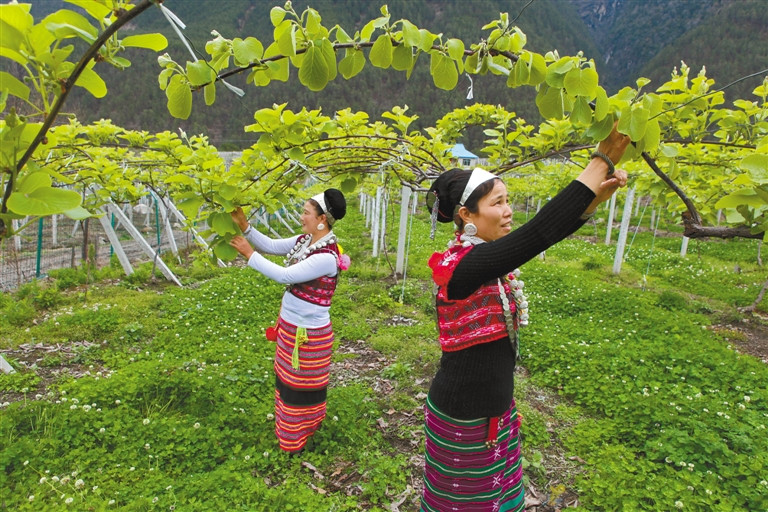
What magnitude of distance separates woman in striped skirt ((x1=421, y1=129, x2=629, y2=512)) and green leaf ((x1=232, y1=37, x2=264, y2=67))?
0.97 m

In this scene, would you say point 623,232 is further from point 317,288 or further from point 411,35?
point 411,35

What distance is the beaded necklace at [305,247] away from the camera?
9.96 ft

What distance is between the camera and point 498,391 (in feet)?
6.32

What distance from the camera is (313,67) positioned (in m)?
1.43

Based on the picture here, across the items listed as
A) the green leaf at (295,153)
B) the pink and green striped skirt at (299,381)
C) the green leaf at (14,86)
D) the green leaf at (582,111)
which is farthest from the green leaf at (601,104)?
the pink and green striped skirt at (299,381)

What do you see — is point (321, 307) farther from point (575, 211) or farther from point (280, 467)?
point (575, 211)

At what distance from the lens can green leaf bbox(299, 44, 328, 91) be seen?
1411 millimetres

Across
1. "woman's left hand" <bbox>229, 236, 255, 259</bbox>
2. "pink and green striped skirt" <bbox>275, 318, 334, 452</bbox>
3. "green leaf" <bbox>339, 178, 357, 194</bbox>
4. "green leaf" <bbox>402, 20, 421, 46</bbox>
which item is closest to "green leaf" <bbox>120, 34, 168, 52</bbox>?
"green leaf" <bbox>402, 20, 421, 46</bbox>

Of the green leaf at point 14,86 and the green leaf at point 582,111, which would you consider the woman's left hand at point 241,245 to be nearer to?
the green leaf at point 14,86

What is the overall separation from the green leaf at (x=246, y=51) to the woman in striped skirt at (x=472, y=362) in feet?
3.20

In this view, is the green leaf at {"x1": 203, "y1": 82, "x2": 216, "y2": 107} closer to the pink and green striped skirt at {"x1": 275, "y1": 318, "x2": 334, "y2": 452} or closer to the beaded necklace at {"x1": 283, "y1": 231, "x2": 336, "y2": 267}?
the beaded necklace at {"x1": 283, "y1": 231, "x2": 336, "y2": 267}

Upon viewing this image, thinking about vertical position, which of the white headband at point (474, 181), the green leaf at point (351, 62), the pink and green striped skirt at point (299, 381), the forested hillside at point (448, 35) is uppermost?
the forested hillside at point (448, 35)

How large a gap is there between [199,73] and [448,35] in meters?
49.3

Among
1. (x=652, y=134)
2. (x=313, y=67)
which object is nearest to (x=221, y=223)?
(x=313, y=67)
